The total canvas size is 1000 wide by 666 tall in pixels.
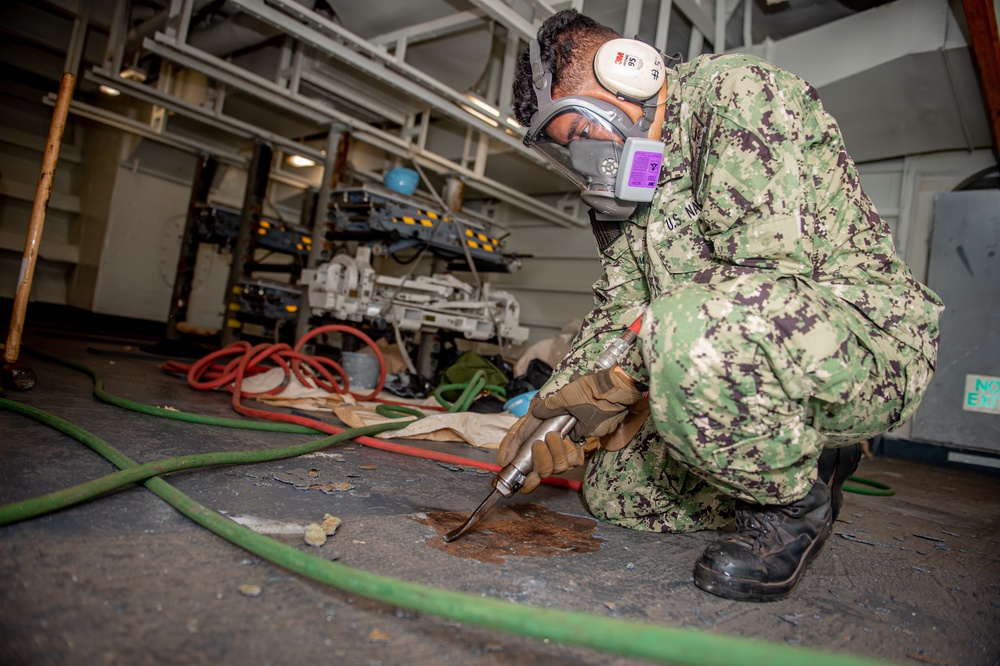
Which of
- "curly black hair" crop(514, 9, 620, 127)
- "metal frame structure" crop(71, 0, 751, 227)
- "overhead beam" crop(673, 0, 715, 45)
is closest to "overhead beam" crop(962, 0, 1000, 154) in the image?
"metal frame structure" crop(71, 0, 751, 227)

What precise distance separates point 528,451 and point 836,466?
821 millimetres

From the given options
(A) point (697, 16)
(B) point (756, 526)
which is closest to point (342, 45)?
(A) point (697, 16)

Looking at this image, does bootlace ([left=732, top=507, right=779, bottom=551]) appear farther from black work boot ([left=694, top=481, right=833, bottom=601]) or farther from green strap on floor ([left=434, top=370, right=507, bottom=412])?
green strap on floor ([left=434, top=370, right=507, bottom=412])

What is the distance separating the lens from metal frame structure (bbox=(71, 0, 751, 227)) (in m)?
3.46

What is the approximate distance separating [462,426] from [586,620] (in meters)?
2.11

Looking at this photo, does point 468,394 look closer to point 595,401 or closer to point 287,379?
point 287,379

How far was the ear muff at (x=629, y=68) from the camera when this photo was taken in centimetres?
140

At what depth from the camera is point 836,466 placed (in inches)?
58.5

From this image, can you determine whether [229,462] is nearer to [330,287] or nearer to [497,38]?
[330,287]

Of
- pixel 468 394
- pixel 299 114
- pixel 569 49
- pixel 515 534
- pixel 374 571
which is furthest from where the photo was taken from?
pixel 299 114

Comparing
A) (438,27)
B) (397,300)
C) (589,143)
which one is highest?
(438,27)

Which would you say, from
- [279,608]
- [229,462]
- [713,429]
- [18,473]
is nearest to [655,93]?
[713,429]

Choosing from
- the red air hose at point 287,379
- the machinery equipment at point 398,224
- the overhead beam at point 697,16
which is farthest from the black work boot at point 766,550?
the machinery equipment at point 398,224

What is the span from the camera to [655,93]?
4.70 feet
